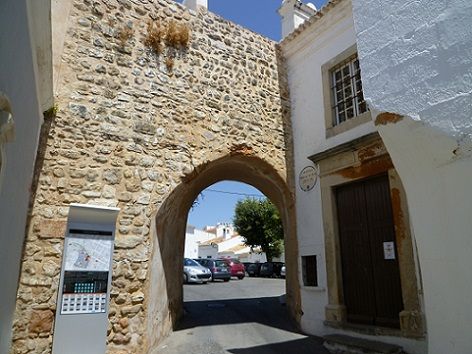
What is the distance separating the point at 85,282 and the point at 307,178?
166 inches

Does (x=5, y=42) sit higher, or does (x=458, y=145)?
(x=5, y=42)

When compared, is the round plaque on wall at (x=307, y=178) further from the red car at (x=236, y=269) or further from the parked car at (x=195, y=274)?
the red car at (x=236, y=269)

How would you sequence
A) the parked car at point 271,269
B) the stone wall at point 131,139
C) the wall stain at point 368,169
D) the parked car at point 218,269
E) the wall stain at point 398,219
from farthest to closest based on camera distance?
the parked car at point 271,269, the parked car at point 218,269, the wall stain at point 368,169, the wall stain at point 398,219, the stone wall at point 131,139

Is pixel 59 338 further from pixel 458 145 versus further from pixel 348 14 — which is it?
pixel 348 14

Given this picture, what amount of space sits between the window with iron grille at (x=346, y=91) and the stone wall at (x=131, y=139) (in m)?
1.40

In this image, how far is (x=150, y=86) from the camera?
227 inches

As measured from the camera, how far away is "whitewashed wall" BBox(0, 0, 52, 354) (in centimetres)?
222

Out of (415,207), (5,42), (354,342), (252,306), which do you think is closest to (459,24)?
(415,207)

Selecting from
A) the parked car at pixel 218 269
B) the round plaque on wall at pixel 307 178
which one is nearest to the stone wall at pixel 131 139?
the round plaque on wall at pixel 307 178

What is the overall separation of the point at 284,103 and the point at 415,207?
4.45 metres

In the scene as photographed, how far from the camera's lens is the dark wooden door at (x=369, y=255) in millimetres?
5316

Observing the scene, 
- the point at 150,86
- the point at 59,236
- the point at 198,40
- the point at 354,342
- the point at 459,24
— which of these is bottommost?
the point at 354,342

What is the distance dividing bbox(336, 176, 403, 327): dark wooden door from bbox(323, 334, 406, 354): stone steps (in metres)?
0.46

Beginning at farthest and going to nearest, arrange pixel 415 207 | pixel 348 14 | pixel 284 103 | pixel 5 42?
pixel 284 103
pixel 348 14
pixel 415 207
pixel 5 42
